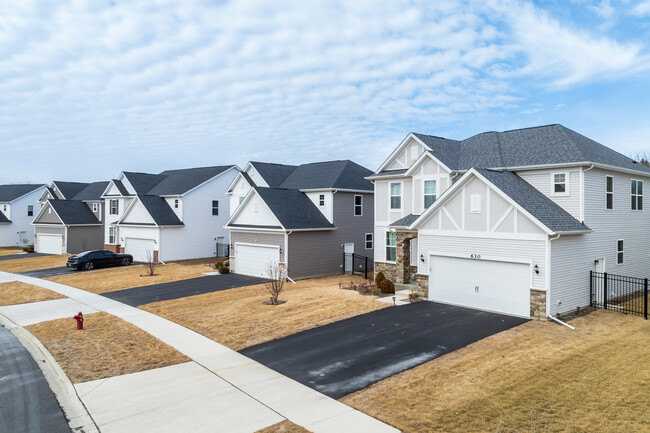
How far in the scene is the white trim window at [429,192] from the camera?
2380 centimetres

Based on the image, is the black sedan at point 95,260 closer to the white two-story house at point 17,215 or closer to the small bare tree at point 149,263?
the small bare tree at point 149,263

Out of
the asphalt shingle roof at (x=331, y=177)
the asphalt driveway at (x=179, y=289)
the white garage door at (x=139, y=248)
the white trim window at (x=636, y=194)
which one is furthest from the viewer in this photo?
the white garage door at (x=139, y=248)

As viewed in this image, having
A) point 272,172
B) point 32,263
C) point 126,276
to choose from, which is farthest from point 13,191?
point 272,172

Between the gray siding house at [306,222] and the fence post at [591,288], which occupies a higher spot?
the gray siding house at [306,222]

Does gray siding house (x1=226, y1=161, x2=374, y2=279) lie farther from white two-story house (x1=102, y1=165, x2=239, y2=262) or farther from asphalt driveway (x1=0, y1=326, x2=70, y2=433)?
asphalt driveway (x1=0, y1=326, x2=70, y2=433)

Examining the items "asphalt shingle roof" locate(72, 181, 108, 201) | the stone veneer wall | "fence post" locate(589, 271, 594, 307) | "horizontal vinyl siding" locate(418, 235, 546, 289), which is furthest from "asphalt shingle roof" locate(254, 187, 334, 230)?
"asphalt shingle roof" locate(72, 181, 108, 201)

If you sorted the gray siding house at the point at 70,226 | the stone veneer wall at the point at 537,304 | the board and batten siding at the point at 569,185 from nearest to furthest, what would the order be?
the stone veneer wall at the point at 537,304
the board and batten siding at the point at 569,185
the gray siding house at the point at 70,226

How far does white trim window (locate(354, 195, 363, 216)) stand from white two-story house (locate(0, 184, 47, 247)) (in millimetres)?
44841

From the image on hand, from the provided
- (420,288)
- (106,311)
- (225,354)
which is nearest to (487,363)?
(225,354)

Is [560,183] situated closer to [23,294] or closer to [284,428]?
[284,428]

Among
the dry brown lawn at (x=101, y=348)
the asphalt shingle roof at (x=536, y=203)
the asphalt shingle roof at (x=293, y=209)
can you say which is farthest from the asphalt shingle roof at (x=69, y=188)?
the asphalt shingle roof at (x=536, y=203)

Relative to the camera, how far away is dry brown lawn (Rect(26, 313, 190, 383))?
39.3 feet

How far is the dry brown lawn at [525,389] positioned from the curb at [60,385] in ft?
18.0

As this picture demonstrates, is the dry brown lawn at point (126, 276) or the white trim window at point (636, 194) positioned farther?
the dry brown lawn at point (126, 276)
